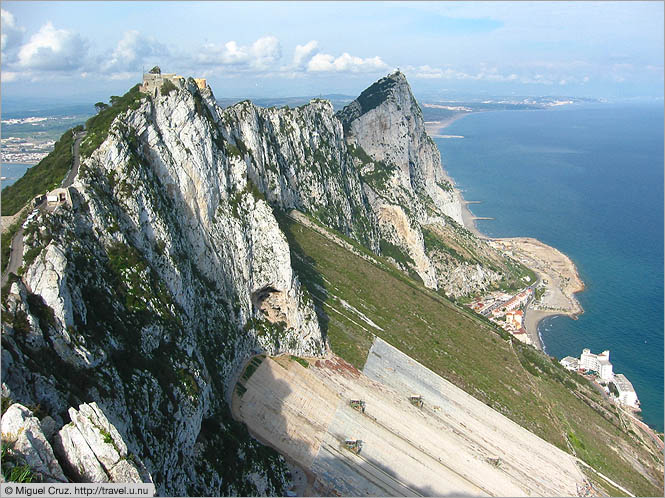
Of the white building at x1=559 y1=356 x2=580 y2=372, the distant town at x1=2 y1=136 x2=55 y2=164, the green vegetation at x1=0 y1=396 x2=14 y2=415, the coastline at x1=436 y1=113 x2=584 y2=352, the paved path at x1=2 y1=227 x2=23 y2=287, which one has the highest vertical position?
the distant town at x1=2 y1=136 x2=55 y2=164

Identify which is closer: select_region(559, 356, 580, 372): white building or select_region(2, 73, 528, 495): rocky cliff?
select_region(2, 73, 528, 495): rocky cliff

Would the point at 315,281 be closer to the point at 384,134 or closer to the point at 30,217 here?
the point at 30,217

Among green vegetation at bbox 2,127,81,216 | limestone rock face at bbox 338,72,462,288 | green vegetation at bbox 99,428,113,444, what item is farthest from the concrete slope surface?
limestone rock face at bbox 338,72,462,288

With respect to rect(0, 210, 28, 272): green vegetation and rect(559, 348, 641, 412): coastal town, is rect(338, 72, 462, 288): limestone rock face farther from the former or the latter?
rect(0, 210, 28, 272): green vegetation

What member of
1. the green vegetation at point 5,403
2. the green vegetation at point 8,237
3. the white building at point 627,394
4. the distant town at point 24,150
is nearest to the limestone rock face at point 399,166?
the white building at point 627,394

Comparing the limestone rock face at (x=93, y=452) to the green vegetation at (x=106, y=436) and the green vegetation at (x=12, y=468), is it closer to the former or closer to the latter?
the green vegetation at (x=106, y=436)

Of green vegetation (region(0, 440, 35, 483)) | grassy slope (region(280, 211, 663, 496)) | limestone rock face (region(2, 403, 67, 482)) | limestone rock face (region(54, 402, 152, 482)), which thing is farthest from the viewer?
grassy slope (region(280, 211, 663, 496))
